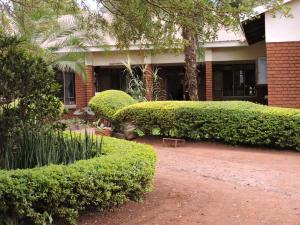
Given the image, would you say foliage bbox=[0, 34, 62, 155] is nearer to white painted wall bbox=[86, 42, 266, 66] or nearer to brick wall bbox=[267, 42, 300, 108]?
brick wall bbox=[267, 42, 300, 108]

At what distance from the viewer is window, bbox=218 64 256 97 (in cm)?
2211

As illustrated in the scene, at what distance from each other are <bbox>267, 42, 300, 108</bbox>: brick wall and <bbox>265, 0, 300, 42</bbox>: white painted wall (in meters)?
0.16

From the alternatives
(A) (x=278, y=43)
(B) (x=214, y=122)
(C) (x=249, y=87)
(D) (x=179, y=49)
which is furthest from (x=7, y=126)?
(C) (x=249, y=87)

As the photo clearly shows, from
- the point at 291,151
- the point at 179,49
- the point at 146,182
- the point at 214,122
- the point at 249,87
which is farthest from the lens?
the point at 249,87

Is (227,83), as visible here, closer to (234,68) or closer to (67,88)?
(234,68)

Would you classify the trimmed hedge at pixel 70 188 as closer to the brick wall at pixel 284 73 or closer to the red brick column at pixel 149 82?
the brick wall at pixel 284 73

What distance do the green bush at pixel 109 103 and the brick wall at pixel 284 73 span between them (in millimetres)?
4326

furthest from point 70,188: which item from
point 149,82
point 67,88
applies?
point 67,88

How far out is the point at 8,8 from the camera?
329 inches

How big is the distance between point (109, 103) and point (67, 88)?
26.0ft

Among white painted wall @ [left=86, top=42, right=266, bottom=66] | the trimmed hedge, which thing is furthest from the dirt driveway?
white painted wall @ [left=86, top=42, right=266, bottom=66]

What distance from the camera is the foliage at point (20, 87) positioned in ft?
20.4

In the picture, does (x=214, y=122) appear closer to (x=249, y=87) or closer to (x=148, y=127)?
(x=148, y=127)

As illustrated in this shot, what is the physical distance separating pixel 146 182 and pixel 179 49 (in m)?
2.06
